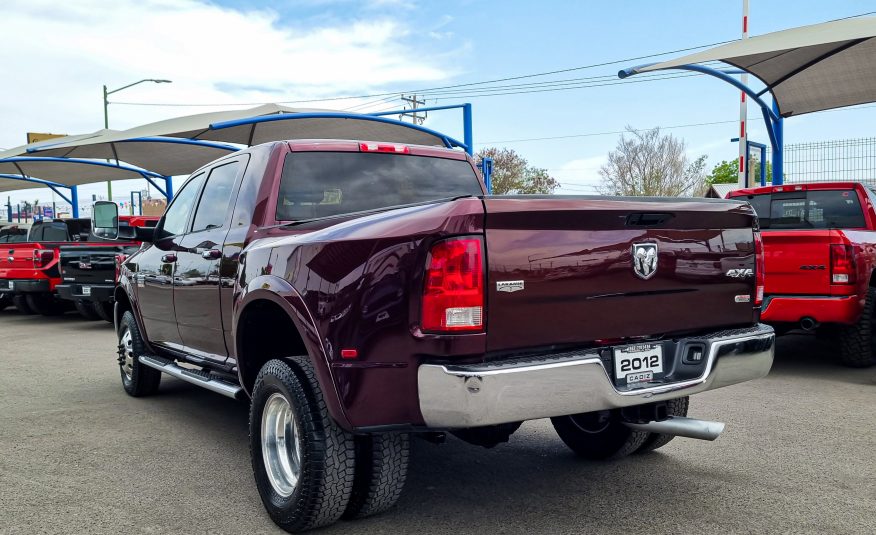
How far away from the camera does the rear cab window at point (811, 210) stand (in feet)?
24.1

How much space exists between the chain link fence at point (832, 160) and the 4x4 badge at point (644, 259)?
1245cm

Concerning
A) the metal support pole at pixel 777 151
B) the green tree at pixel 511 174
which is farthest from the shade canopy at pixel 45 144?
the green tree at pixel 511 174

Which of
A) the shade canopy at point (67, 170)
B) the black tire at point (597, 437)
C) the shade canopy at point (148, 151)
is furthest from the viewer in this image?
the shade canopy at point (67, 170)

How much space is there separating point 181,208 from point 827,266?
5.52 metres

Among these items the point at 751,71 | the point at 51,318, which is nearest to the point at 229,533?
the point at 751,71

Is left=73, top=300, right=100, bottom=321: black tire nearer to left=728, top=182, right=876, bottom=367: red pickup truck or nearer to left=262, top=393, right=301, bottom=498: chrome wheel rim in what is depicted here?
left=262, top=393, right=301, bottom=498: chrome wheel rim

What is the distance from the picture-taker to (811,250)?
22.5ft

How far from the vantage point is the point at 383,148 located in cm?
467

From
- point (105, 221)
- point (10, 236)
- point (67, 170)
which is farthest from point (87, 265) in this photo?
point (67, 170)

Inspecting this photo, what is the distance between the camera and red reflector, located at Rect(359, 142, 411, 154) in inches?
182

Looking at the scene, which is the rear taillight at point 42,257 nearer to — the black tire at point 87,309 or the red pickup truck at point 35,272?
the red pickup truck at point 35,272

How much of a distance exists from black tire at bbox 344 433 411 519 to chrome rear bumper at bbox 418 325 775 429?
0.46 metres

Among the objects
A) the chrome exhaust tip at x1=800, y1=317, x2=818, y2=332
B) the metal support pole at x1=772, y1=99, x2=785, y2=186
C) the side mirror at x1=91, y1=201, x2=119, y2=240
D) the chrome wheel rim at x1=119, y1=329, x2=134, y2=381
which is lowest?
the chrome wheel rim at x1=119, y1=329, x2=134, y2=381

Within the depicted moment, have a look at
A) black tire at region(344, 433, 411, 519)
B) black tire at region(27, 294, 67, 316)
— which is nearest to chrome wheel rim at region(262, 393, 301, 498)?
black tire at region(344, 433, 411, 519)
